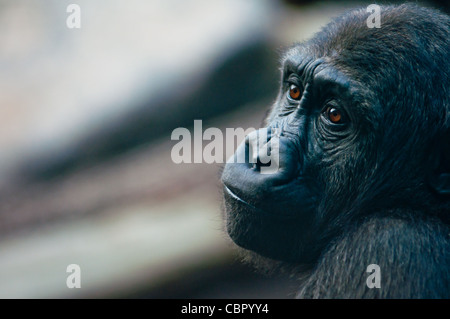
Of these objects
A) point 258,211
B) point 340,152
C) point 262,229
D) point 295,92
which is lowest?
point 262,229

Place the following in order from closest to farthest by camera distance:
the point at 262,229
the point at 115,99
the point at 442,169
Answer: the point at 442,169
the point at 262,229
the point at 115,99

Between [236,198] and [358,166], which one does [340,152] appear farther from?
[236,198]

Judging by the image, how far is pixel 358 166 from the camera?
328 centimetres

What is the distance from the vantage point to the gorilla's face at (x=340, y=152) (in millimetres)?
3234

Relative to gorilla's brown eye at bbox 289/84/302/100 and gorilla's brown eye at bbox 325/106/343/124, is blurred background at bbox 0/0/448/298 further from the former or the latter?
gorilla's brown eye at bbox 325/106/343/124

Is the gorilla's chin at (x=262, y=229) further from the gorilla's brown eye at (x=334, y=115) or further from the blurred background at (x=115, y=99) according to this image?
the blurred background at (x=115, y=99)

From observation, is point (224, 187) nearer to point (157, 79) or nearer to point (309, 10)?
point (157, 79)

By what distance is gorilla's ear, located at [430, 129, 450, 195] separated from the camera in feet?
10.3

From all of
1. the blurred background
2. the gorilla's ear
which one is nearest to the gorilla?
the gorilla's ear

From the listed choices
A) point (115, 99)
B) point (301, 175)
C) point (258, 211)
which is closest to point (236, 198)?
point (258, 211)

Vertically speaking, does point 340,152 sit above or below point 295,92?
below

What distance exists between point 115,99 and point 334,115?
6.10m

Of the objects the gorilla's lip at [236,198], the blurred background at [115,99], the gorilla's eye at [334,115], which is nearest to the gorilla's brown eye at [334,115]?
the gorilla's eye at [334,115]

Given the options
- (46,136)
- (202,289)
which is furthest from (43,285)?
(46,136)
